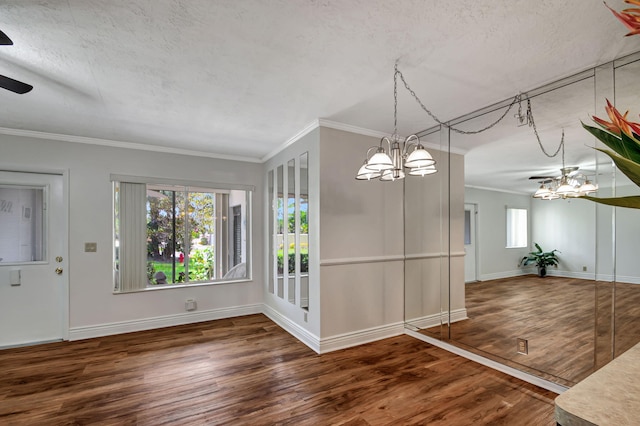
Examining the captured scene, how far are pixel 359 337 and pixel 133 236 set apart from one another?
339 cm

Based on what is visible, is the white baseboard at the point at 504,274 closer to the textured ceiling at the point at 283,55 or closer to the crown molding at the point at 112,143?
the textured ceiling at the point at 283,55

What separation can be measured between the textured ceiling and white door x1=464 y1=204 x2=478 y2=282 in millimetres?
1129

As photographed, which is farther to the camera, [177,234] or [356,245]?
[177,234]

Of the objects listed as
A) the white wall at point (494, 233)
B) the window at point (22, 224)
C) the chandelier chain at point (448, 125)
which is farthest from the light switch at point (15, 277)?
the white wall at point (494, 233)

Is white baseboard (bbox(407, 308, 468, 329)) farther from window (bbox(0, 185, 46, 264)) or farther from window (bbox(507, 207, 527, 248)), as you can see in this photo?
window (bbox(0, 185, 46, 264))

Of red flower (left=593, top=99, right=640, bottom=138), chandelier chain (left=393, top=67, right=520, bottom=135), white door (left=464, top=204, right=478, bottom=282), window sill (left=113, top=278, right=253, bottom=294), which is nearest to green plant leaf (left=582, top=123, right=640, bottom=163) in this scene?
red flower (left=593, top=99, right=640, bottom=138)

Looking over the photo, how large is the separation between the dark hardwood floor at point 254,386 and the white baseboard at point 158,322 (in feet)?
0.57

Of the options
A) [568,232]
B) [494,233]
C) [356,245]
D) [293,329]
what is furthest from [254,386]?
[568,232]

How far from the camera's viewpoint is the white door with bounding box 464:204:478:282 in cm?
334

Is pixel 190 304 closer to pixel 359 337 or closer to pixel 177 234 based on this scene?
pixel 177 234

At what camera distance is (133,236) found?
13.8 ft

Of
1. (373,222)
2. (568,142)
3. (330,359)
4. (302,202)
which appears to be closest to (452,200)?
(373,222)

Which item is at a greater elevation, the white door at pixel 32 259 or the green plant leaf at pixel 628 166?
the green plant leaf at pixel 628 166

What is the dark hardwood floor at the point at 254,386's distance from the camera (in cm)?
225
